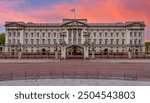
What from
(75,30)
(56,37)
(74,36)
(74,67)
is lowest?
(74,67)

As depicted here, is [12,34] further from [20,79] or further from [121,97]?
[121,97]

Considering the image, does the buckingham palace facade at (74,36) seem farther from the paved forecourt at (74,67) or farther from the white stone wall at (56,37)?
the paved forecourt at (74,67)

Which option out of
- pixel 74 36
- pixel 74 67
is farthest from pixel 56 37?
pixel 74 67

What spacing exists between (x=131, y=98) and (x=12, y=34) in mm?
113863

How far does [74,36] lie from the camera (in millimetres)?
116500

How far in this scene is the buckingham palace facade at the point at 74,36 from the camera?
117 m

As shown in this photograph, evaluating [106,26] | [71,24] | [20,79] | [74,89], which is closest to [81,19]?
[71,24]

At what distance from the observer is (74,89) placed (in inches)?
435

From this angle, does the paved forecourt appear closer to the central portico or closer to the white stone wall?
the central portico

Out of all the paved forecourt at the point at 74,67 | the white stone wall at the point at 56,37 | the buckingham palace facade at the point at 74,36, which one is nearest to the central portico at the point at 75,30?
the buckingham palace facade at the point at 74,36

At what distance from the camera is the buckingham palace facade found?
11738cm

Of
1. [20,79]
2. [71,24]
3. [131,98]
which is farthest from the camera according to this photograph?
[71,24]

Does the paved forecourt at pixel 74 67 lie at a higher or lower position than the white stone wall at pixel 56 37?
lower

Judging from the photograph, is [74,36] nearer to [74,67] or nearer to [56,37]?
[56,37]
